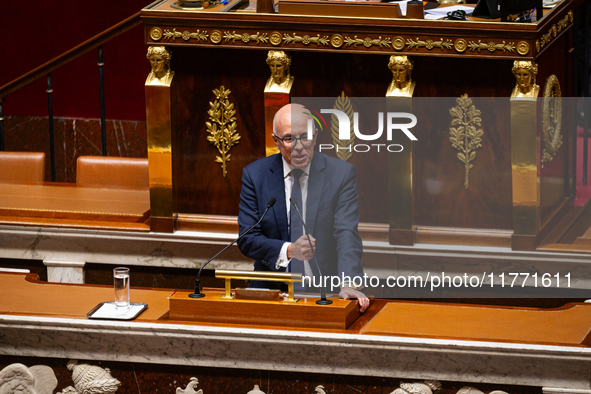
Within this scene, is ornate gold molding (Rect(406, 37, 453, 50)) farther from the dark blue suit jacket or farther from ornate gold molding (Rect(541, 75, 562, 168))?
the dark blue suit jacket

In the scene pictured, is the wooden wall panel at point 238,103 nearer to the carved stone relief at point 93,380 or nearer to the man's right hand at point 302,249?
the man's right hand at point 302,249

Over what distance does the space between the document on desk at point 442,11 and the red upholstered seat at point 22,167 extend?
2213mm

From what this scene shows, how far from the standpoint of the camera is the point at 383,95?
408 cm

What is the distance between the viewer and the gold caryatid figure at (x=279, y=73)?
408 cm

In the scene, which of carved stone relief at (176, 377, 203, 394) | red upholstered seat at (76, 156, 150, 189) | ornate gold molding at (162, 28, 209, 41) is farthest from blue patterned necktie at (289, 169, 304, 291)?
red upholstered seat at (76, 156, 150, 189)

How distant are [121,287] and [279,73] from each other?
4.54ft

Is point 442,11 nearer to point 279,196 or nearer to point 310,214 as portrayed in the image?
point 279,196

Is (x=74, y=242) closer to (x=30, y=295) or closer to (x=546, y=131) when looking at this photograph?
(x=30, y=295)

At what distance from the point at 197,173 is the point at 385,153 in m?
0.89

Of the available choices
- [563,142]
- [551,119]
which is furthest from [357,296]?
[563,142]

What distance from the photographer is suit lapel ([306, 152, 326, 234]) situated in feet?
10.0

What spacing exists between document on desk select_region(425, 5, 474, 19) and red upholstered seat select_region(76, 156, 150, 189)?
1.64 metres

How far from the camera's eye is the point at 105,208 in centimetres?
459

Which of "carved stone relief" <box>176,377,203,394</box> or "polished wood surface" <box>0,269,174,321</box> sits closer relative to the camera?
"carved stone relief" <box>176,377,203,394</box>
